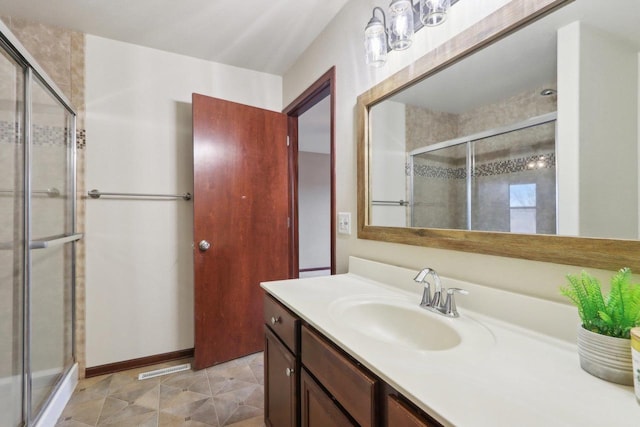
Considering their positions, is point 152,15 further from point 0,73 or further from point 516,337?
point 516,337

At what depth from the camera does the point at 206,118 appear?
2.06 metres

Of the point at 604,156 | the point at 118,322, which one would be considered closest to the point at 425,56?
the point at 604,156

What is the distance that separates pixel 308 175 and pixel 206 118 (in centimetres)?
332

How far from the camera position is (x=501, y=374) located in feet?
1.92

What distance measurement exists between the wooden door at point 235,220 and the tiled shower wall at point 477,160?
1.31m

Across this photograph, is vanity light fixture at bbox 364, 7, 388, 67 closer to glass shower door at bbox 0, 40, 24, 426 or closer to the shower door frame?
the shower door frame

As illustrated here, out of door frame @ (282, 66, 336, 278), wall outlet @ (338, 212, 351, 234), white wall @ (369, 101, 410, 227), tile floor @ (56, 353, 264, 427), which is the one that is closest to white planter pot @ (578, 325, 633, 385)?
→ white wall @ (369, 101, 410, 227)

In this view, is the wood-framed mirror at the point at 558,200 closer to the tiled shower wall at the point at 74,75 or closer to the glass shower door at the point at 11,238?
the glass shower door at the point at 11,238

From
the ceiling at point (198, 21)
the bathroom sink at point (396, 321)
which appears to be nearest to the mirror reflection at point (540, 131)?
the bathroom sink at point (396, 321)

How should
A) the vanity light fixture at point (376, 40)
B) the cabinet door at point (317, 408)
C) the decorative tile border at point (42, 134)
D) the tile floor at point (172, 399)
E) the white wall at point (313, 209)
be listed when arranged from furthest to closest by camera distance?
the white wall at point (313, 209) → the tile floor at point (172, 399) → the decorative tile border at point (42, 134) → the vanity light fixture at point (376, 40) → the cabinet door at point (317, 408)

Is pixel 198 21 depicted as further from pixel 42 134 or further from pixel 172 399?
pixel 172 399

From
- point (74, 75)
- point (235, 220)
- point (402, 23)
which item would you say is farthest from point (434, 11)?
point (74, 75)

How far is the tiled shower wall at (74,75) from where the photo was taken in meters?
1.82

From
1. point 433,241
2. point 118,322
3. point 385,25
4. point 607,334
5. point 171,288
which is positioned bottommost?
point 118,322
